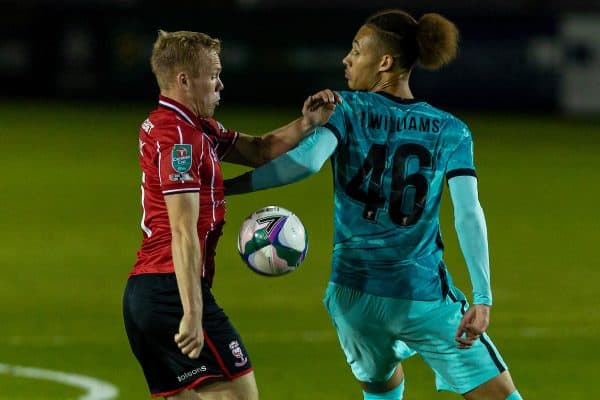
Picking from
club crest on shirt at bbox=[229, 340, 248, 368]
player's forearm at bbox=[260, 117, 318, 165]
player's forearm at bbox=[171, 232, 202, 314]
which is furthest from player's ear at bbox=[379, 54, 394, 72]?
club crest on shirt at bbox=[229, 340, 248, 368]

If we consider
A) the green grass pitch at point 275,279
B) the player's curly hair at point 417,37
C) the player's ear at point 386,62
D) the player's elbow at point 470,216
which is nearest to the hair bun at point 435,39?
the player's curly hair at point 417,37

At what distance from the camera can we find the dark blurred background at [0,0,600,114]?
2992 centimetres

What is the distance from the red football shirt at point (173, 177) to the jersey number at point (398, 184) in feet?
2.19

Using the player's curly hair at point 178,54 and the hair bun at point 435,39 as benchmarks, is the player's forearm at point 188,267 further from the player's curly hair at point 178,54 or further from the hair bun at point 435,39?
the hair bun at point 435,39

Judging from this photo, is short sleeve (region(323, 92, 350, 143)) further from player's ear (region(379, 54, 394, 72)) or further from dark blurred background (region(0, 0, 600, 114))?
dark blurred background (region(0, 0, 600, 114))

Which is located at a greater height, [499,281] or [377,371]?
[377,371]

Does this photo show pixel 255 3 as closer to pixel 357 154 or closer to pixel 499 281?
pixel 499 281

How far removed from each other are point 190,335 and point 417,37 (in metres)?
1.75

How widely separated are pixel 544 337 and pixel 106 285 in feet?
13.6

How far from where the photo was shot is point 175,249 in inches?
218

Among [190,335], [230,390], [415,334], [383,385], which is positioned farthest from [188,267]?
[383,385]

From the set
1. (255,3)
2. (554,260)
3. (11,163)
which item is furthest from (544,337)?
(255,3)

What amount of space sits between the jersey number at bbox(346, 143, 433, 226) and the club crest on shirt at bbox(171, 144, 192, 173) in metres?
0.87

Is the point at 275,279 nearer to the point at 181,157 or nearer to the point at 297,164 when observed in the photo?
the point at 297,164
